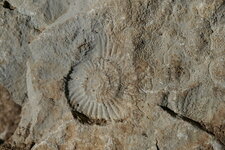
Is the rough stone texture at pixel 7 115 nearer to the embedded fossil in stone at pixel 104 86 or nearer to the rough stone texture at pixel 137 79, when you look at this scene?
the rough stone texture at pixel 137 79

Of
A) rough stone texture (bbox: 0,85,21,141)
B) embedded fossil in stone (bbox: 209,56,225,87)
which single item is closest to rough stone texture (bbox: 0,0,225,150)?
embedded fossil in stone (bbox: 209,56,225,87)

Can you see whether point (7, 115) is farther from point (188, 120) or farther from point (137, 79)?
point (188, 120)

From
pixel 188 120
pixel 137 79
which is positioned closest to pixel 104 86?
pixel 137 79

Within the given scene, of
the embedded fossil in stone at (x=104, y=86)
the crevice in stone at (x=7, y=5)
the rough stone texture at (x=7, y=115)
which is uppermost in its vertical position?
the crevice in stone at (x=7, y=5)

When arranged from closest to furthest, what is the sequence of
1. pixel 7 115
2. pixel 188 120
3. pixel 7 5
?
pixel 188 120 < pixel 7 5 < pixel 7 115

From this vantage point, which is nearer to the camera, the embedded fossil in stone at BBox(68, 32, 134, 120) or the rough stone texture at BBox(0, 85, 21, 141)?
the embedded fossil in stone at BBox(68, 32, 134, 120)

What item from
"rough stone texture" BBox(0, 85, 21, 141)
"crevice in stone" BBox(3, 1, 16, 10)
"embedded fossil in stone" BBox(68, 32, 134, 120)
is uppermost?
"crevice in stone" BBox(3, 1, 16, 10)

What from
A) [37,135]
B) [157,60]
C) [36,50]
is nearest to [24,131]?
[37,135]

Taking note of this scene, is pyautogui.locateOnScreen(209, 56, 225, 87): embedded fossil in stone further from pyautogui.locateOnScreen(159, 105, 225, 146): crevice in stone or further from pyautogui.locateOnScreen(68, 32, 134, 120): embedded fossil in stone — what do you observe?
pyautogui.locateOnScreen(68, 32, 134, 120): embedded fossil in stone

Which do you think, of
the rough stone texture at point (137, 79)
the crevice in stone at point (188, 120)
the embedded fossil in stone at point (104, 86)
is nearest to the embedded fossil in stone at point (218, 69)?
the rough stone texture at point (137, 79)
